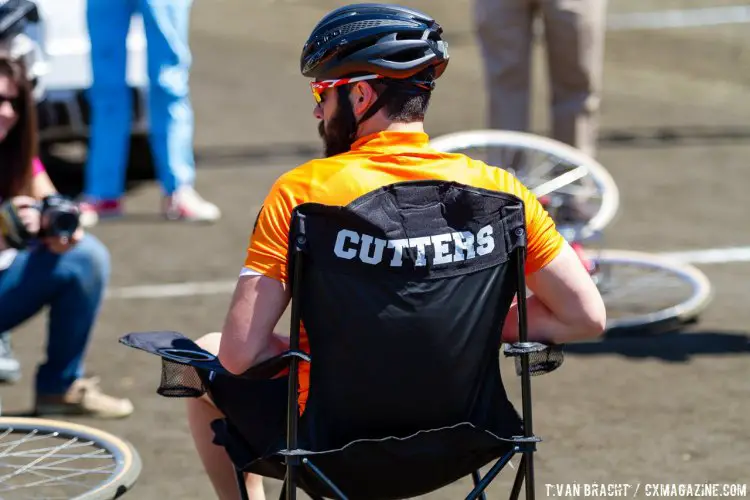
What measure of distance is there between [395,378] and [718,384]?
9.10 ft

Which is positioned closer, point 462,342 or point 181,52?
point 462,342

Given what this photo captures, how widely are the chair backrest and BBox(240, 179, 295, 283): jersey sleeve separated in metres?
0.04

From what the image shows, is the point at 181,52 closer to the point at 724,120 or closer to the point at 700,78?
the point at 724,120

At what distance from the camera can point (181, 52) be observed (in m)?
8.10

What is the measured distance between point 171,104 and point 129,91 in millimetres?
380

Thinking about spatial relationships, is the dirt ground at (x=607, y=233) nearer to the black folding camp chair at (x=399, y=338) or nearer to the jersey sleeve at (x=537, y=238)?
the black folding camp chair at (x=399, y=338)

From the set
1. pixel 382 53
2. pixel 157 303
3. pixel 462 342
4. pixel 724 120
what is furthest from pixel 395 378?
pixel 724 120

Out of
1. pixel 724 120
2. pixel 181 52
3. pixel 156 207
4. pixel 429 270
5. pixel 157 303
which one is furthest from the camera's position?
pixel 724 120

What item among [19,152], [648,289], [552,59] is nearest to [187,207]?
[552,59]

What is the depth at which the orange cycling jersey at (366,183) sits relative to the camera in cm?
323

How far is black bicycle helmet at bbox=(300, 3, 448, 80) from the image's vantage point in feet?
10.9

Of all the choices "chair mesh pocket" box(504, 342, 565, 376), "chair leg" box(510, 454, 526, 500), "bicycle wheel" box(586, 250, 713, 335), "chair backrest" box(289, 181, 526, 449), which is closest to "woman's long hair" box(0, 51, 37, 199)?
"chair backrest" box(289, 181, 526, 449)

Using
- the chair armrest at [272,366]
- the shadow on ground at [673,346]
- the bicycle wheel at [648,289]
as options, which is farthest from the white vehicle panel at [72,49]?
the chair armrest at [272,366]

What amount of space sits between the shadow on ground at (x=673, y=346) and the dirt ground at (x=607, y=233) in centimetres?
1
